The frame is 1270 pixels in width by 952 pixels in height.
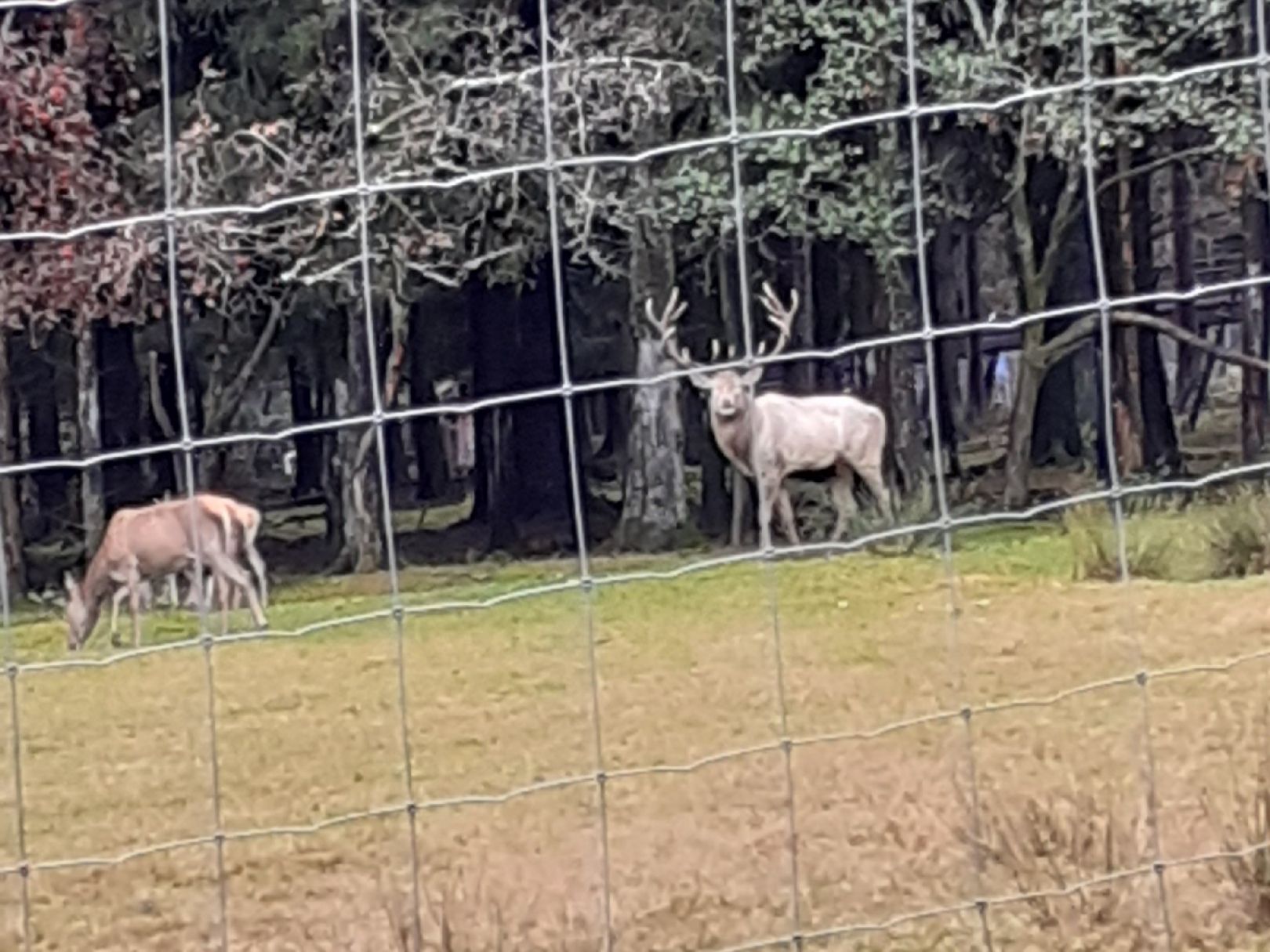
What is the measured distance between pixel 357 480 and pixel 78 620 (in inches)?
101

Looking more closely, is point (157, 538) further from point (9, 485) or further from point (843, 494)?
point (843, 494)

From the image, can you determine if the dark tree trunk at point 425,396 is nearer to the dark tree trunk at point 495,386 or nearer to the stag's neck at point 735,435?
→ the dark tree trunk at point 495,386

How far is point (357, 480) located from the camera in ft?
30.3

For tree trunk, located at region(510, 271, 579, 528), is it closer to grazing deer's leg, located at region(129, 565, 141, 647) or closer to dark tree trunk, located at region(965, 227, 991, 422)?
dark tree trunk, located at region(965, 227, 991, 422)

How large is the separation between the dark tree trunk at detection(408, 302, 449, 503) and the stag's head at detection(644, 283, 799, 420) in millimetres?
824

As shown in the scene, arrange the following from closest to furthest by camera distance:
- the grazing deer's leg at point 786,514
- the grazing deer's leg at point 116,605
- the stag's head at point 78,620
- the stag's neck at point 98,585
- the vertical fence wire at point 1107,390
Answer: the vertical fence wire at point 1107,390 → the stag's head at point 78,620 → the grazing deer's leg at point 116,605 → the stag's neck at point 98,585 → the grazing deer's leg at point 786,514

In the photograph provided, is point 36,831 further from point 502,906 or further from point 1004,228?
point 1004,228

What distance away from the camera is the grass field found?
7.59ft

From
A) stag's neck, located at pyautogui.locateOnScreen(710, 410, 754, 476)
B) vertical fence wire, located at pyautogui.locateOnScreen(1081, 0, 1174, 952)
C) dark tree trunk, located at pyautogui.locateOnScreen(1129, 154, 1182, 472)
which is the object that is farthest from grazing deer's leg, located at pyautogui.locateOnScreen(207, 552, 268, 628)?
vertical fence wire, located at pyautogui.locateOnScreen(1081, 0, 1174, 952)

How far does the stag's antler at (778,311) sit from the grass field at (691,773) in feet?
8.20

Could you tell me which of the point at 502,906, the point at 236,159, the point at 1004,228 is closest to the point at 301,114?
the point at 236,159

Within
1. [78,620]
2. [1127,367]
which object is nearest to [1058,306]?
[1127,367]

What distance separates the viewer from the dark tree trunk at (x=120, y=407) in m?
9.27

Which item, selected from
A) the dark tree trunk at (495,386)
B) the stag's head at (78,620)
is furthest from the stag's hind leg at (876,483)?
the stag's head at (78,620)
